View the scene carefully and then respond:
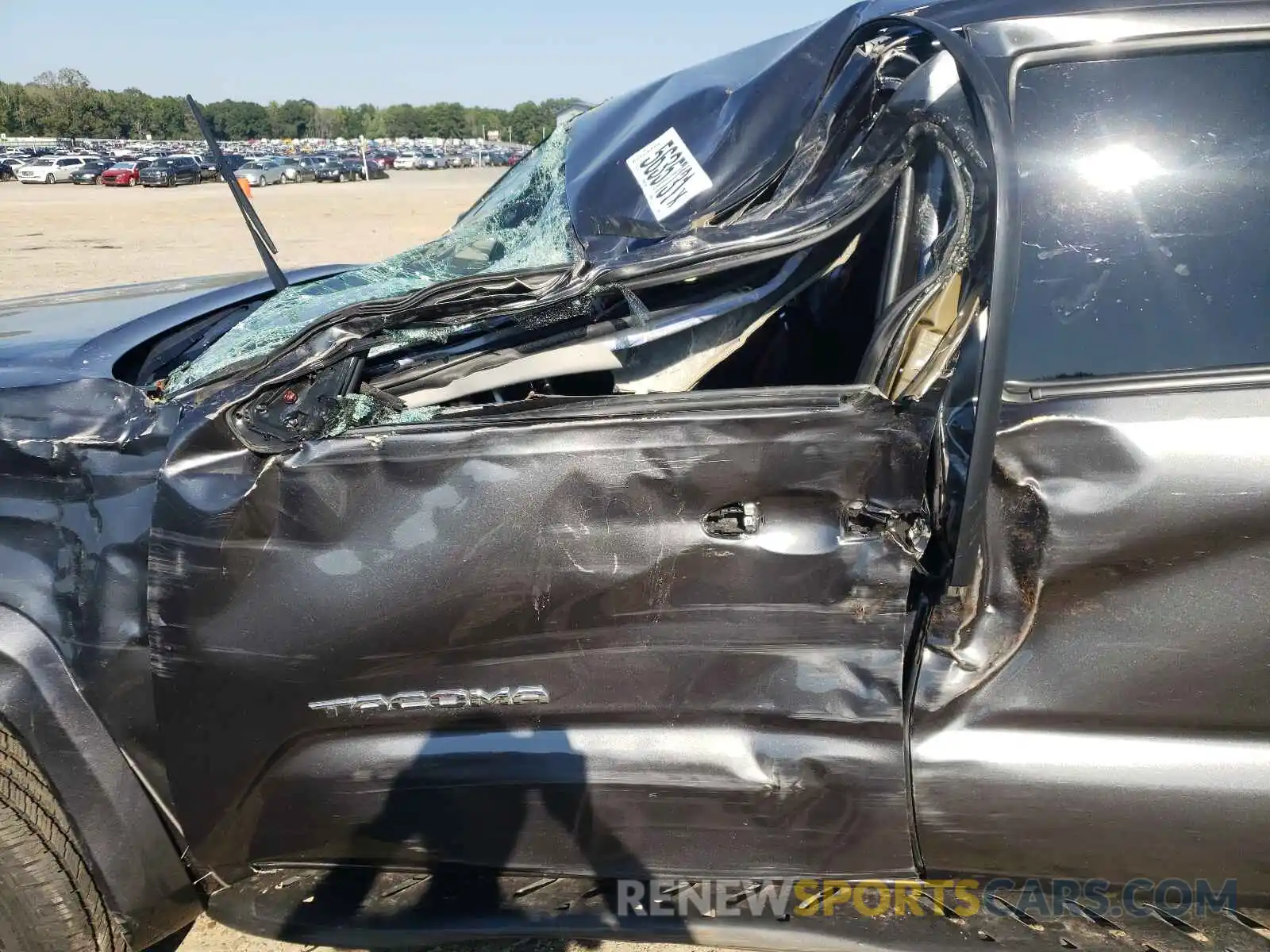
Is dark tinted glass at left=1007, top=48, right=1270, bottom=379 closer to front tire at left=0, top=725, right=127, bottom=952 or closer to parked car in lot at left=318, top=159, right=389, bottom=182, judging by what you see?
front tire at left=0, top=725, right=127, bottom=952

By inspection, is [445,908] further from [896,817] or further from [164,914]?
[896,817]

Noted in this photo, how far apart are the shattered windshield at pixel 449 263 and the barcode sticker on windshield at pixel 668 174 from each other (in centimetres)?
19

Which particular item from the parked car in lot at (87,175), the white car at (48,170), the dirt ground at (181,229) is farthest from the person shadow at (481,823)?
the parked car in lot at (87,175)

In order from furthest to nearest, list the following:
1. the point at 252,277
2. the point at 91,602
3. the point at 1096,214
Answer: the point at 252,277 → the point at 91,602 → the point at 1096,214

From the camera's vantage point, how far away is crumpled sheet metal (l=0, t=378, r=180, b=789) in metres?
1.66

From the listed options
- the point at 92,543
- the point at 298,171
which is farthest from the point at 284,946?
the point at 298,171

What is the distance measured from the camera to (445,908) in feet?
5.67

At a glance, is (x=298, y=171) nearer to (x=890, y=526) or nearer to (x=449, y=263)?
(x=449, y=263)

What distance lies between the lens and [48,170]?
3844 centimetres

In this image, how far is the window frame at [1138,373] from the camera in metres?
1.51

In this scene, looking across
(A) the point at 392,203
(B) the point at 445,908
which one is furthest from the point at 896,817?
(A) the point at 392,203

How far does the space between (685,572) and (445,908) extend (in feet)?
2.58

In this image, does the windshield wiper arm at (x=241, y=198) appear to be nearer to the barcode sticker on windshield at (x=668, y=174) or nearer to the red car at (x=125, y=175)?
the barcode sticker on windshield at (x=668, y=174)

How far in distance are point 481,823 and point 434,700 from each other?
253mm
